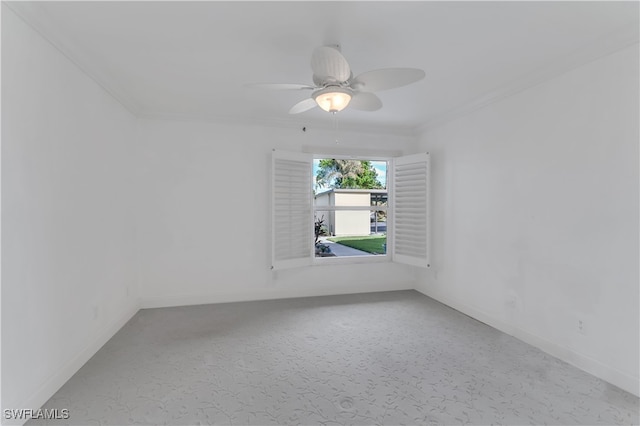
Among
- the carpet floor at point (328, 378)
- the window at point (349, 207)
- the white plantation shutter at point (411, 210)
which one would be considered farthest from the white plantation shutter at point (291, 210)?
the white plantation shutter at point (411, 210)

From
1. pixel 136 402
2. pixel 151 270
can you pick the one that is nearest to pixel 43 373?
pixel 136 402

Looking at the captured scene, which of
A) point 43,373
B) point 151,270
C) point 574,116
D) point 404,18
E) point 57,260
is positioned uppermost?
point 404,18

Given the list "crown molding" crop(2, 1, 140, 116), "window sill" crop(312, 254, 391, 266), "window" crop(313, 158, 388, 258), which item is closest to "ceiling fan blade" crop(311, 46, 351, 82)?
"crown molding" crop(2, 1, 140, 116)

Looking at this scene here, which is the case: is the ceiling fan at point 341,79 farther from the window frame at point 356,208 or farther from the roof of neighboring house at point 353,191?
the roof of neighboring house at point 353,191

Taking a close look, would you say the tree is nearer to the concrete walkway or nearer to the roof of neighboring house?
the roof of neighboring house

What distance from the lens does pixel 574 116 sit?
8.35ft

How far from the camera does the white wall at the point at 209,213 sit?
3879mm

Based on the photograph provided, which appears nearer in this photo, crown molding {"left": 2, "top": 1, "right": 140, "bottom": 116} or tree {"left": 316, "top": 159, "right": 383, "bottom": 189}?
crown molding {"left": 2, "top": 1, "right": 140, "bottom": 116}

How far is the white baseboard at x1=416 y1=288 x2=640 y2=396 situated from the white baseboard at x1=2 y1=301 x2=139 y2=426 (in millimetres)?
3818

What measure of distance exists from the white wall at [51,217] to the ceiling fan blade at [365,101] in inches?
82.8

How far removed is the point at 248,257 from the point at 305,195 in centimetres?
114

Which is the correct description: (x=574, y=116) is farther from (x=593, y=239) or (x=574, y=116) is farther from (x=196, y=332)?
(x=196, y=332)

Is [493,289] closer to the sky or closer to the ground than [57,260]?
closer to the ground

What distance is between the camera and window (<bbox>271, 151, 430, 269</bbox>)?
417cm
